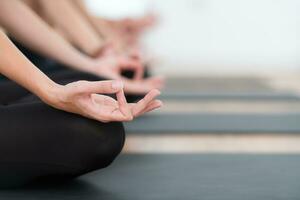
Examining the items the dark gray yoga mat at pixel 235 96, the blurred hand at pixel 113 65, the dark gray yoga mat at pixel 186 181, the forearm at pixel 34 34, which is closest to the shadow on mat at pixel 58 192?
the dark gray yoga mat at pixel 186 181

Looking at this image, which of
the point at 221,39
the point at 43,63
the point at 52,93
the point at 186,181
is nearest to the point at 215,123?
the point at 43,63

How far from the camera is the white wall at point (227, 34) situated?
5906mm

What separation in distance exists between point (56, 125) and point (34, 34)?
668 millimetres

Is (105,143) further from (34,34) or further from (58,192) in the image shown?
(34,34)

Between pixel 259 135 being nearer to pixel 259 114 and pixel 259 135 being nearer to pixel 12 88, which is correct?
pixel 259 114

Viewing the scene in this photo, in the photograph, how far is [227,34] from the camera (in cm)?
600

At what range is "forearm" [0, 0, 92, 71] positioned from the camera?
1.72 m

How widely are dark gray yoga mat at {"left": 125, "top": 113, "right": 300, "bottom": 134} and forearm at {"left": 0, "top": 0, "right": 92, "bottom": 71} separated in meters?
0.29

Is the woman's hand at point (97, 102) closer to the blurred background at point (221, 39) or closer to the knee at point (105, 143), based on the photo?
the knee at point (105, 143)

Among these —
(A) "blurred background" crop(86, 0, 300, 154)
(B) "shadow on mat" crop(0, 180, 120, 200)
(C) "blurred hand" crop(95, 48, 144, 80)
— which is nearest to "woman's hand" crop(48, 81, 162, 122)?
(B) "shadow on mat" crop(0, 180, 120, 200)

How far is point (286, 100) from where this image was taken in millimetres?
3031

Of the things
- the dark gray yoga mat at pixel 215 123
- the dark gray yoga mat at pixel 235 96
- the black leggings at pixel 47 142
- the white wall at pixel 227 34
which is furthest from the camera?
the white wall at pixel 227 34

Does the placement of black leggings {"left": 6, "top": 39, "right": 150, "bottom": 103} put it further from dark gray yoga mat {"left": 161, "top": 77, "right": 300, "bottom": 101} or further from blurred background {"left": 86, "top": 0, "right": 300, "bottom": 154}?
blurred background {"left": 86, "top": 0, "right": 300, "bottom": 154}

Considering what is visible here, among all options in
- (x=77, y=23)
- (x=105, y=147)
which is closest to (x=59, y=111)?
(x=105, y=147)
